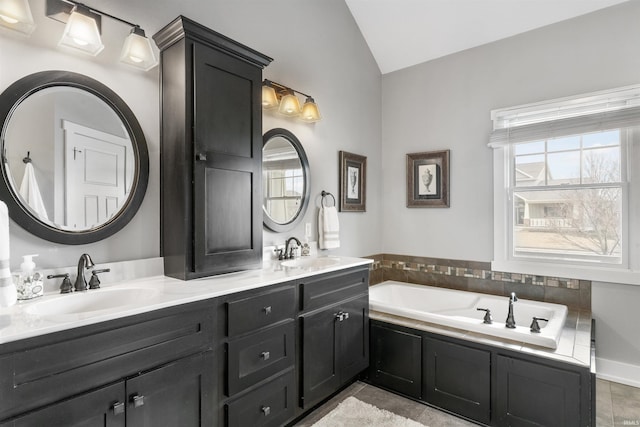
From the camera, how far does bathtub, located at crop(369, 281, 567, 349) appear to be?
2.25 metres

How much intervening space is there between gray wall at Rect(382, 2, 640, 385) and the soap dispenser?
3.19 m

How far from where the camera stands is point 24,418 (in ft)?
3.67

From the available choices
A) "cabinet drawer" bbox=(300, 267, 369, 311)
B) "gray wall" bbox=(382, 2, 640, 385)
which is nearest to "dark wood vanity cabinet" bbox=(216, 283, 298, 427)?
"cabinet drawer" bbox=(300, 267, 369, 311)

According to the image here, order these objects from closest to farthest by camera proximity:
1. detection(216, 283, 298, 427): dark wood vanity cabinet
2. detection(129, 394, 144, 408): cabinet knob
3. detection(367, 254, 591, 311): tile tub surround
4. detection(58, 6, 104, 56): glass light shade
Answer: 1. detection(129, 394, 144, 408): cabinet knob
2. detection(58, 6, 104, 56): glass light shade
3. detection(216, 283, 298, 427): dark wood vanity cabinet
4. detection(367, 254, 591, 311): tile tub surround

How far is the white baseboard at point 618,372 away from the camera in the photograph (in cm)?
265

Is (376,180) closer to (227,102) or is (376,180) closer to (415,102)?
(415,102)

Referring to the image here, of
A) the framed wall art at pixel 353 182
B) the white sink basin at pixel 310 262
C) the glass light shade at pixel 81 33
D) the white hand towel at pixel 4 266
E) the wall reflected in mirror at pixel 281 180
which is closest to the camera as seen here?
the white hand towel at pixel 4 266

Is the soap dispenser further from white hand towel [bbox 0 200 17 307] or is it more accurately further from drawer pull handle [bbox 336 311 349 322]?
drawer pull handle [bbox 336 311 349 322]

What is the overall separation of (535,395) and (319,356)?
1.35 metres

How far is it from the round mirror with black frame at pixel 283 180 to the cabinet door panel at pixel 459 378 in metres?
1.45

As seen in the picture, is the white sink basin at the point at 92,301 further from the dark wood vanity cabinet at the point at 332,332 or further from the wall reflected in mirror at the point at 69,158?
the dark wood vanity cabinet at the point at 332,332

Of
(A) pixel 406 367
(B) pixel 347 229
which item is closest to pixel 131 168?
(B) pixel 347 229

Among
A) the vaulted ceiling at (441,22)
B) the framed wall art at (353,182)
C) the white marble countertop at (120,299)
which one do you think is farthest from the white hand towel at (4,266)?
the vaulted ceiling at (441,22)

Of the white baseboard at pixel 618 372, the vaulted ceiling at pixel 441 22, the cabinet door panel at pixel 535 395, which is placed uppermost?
the vaulted ceiling at pixel 441 22
